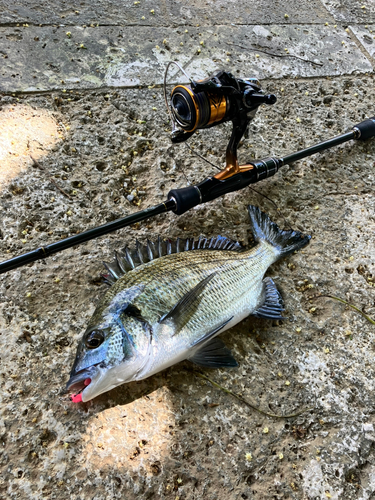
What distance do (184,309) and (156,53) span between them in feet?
7.35

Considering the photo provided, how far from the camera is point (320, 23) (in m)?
3.54

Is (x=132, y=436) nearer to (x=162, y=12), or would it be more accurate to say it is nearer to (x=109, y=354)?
(x=109, y=354)

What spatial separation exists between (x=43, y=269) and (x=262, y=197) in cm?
135

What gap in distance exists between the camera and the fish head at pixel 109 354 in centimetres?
145

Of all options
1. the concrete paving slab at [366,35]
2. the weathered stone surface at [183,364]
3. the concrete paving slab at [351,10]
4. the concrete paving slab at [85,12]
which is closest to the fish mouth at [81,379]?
the weathered stone surface at [183,364]

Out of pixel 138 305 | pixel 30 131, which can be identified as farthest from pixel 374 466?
pixel 30 131

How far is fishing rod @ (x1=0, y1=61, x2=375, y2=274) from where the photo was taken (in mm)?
1744

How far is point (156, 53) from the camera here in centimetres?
299

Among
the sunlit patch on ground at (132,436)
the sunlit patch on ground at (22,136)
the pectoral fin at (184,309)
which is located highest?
the sunlit patch on ground at (22,136)

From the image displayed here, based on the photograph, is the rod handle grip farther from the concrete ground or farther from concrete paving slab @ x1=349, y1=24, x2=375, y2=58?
concrete paving slab @ x1=349, y1=24, x2=375, y2=58

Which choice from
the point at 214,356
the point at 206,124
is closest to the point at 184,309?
the point at 214,356

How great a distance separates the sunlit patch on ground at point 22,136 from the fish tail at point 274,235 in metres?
1.32

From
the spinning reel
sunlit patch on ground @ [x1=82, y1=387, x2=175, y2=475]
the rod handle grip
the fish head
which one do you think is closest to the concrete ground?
sunlit patch on ground @ [x1=82, y1=387, x2=175, y2=475]

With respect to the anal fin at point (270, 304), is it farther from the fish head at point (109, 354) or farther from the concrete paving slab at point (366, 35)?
the concrete paving slab at point (366, 35)
